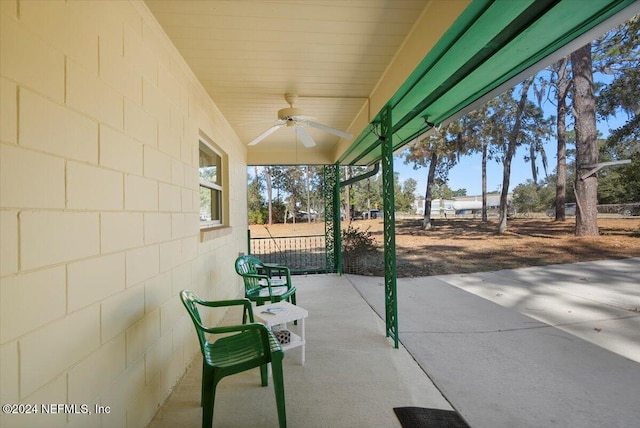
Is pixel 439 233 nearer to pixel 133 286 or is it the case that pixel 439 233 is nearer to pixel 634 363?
pixel 634 363

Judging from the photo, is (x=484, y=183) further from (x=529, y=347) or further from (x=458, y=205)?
(x=529, y=347)

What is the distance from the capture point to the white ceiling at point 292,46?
176 centimetres

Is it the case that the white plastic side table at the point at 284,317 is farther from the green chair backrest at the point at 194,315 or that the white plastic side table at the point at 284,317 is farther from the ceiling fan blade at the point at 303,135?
the ceiling fan blade at the point at 303,135

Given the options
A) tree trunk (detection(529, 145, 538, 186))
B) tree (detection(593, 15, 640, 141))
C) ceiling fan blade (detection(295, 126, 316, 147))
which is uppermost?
tree (detection(593, 15, 640, 141))

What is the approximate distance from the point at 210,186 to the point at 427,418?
9.91ft

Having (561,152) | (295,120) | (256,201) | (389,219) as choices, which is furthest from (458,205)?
(295,120)

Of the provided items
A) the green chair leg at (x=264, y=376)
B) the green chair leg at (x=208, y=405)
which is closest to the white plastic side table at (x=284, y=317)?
the green chair leg at (x=264, y=376)

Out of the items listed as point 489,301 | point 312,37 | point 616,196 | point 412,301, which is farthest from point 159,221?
point 616,196

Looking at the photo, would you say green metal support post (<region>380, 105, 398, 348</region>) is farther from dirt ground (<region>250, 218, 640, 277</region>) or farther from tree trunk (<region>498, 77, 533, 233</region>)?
tree trunk (<region>498, 77, 533, 233</region>)

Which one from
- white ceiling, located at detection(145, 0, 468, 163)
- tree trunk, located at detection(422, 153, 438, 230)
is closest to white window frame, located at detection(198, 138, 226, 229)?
white ceiling, located at detection(145, 0, 468, 163)

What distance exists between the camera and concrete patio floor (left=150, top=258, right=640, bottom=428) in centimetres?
176

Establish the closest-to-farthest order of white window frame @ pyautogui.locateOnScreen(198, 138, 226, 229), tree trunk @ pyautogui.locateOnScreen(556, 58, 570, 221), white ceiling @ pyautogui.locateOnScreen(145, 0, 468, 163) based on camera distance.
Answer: white ceiling @ pyautogui.locateOnScreen(145, 0, 468, 163)
white window frame @ pyautogui.locateOnScreen(198, 138, 226, 229)
tree trunk @ pyautogui.locateOnScreen(556, 58, 570, 221)

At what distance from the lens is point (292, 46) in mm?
2180

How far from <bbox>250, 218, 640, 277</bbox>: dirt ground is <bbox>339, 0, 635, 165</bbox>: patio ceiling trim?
173 inches
